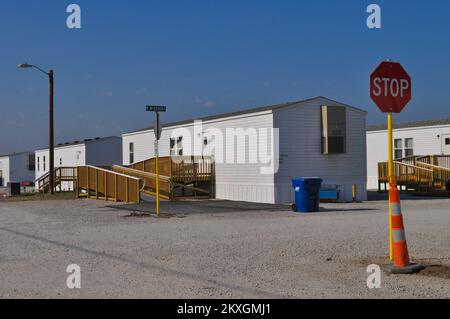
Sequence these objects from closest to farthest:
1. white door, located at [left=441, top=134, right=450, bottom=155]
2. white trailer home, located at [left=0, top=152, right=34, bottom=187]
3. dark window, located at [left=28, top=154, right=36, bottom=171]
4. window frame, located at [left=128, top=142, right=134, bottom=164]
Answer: white door, located at [left=441, top=134, right=450, bottom=155]
window frame, located at [left=128, top=142, right=134, bottom=164]
white trailer home, located at [left=0, top=152, right=34, bottom=187]
dark window, located at [left=28, top=154, right=36, bottom=171]

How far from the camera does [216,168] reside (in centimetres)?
2833

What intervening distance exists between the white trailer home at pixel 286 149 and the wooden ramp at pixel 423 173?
4645 millimetres

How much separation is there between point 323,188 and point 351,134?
3.49 metres

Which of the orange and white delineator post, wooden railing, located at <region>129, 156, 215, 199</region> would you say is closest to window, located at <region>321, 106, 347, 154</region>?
wooden railing, located at <region>129, 156, 215, 199</region>

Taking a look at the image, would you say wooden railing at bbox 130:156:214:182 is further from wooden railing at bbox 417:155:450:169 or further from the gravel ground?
wooden railing at bbox 417:155:450:169

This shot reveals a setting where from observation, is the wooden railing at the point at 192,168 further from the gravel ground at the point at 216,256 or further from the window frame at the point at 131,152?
the gravel ground at the point at 216,256

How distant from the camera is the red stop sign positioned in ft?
27.9

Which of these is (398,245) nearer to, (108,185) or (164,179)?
(164,179)

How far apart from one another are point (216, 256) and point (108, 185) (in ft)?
56.8

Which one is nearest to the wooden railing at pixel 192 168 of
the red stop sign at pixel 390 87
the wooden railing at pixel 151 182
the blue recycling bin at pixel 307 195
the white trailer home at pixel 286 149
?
the white trailer home at pixel 286 149

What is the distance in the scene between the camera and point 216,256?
9.91 meters

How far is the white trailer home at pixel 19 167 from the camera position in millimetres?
70188

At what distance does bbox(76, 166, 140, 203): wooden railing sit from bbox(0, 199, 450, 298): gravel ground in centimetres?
659
